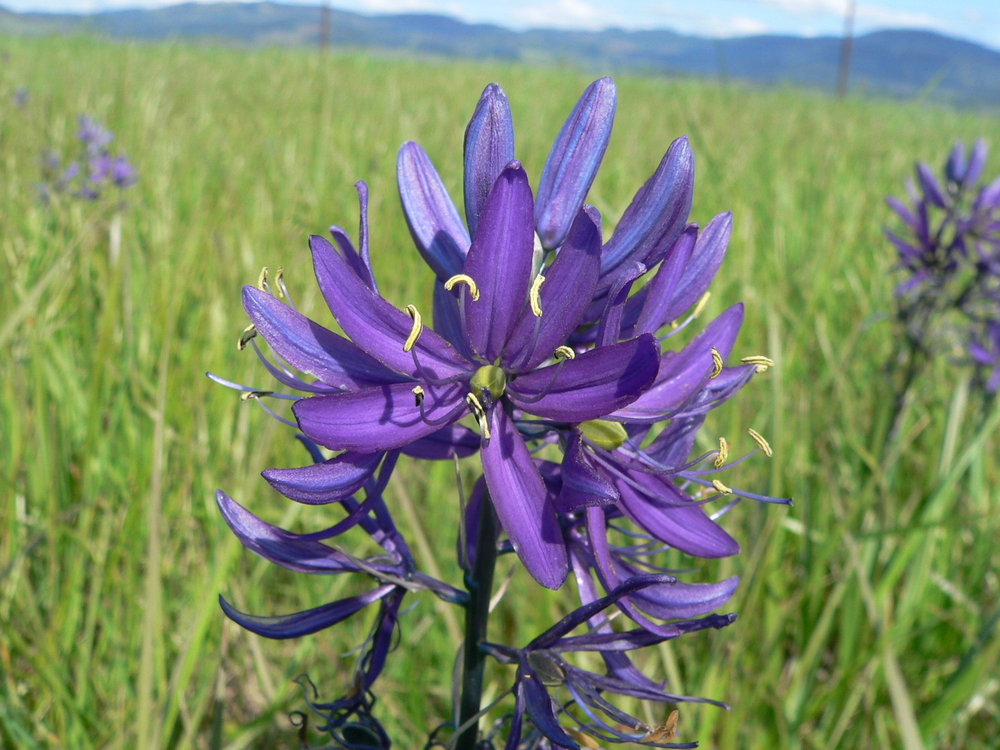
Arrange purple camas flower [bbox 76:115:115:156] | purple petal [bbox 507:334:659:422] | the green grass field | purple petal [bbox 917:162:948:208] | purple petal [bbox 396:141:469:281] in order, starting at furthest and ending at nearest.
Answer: purple camas flower [bbox 76:115:115:156], purple petal [bbox 917:162:948:208], the green grass field, purple petal [bbox 396:141:469:281], purple petal [bbox 507:334:659:422]

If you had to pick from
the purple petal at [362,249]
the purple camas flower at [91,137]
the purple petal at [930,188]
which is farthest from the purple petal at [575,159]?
the purple camas flower at [91,137]

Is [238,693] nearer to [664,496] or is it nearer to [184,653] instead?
[184,653]

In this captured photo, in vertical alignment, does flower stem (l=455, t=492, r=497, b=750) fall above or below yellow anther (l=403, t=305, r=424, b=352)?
below

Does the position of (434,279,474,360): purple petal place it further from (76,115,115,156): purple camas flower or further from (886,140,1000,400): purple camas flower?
(76,115,115,156): purple camas flower

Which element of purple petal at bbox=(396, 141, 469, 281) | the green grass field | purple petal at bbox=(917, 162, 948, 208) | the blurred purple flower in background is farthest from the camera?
the blurred purple flower in background

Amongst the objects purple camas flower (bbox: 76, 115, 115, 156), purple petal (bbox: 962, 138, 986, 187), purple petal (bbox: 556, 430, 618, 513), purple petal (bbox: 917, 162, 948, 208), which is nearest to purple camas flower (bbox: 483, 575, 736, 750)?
purple petal (bbox: 556, 430, 618, 513)

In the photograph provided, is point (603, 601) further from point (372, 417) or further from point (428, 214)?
point (428, 214)

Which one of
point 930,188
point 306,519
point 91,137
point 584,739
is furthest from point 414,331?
point 91,137
